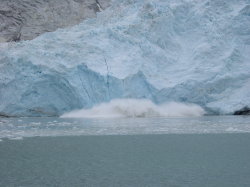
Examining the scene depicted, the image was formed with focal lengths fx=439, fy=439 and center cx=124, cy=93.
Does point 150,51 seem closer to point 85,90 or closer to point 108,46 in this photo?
point 108,46

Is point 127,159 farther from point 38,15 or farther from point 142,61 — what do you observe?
point 38,15

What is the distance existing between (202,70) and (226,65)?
71 centimetres

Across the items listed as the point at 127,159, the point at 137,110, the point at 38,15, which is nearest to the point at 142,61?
the point at 137,110

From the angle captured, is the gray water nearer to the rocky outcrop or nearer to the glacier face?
the glacier face

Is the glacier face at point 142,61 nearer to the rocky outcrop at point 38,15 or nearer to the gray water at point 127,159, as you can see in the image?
the rocky outcrop at point 38,15

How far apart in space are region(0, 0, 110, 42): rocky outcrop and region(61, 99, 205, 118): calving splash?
167 inches

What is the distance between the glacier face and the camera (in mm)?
12602

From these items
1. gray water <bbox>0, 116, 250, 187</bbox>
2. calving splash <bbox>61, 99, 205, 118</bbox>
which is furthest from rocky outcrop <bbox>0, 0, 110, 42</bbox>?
gray water <bbox>0, 116, 250, 187</bbox>

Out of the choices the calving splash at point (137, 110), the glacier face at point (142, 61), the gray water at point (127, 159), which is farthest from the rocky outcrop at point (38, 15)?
the gray water at point (127, 159)

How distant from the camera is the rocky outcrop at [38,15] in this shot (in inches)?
625

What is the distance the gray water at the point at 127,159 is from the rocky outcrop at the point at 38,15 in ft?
29.4

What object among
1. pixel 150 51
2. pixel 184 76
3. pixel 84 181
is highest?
pixel 150 51

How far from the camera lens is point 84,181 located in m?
3.92

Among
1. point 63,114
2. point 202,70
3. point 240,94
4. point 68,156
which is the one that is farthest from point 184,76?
point 68,156
